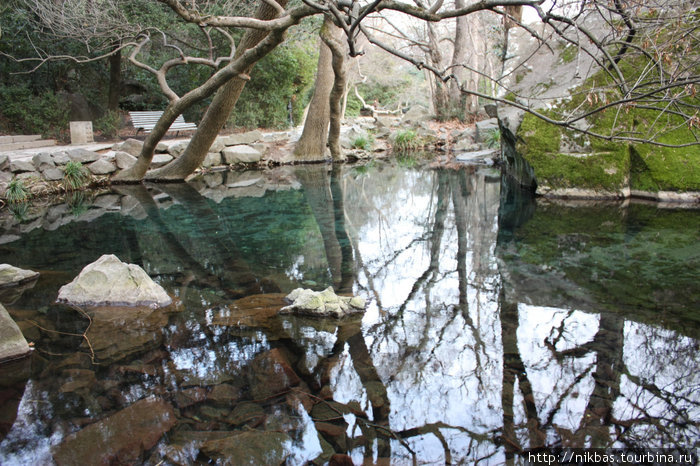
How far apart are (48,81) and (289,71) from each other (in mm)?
6530

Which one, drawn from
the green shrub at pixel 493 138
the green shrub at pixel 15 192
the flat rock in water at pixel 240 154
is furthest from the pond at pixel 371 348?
the green shrub at pixel 493 138

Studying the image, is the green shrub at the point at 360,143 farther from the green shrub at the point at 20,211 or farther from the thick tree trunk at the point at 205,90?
the green shrub at the point at 20,211

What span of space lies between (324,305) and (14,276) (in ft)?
10.3

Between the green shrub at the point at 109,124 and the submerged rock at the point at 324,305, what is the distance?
11.5 meters

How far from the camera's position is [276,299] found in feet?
13.9

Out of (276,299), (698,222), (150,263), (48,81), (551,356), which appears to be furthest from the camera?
(48,81)

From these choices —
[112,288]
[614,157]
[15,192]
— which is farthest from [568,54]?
[15,192]

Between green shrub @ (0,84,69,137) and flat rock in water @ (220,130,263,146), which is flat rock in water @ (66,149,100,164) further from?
flat rock in water @ (220,130,263,146)

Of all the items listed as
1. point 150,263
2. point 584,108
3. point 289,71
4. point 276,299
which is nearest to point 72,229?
Answer: point 150,263

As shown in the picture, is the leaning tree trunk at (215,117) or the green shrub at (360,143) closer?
the leaning tree trunk at (215,117)

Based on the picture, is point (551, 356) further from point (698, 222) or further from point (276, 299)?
point (698, 222)

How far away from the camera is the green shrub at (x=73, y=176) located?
995 centimetres

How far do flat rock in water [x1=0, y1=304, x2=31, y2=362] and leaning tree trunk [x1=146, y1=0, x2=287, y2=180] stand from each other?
499 cm

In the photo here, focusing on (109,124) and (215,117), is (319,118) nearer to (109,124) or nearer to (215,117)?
(215,117)
